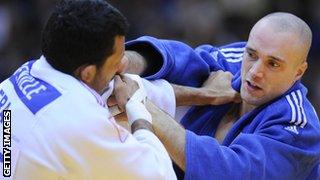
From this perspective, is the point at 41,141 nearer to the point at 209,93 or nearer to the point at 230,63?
the point at 209,93

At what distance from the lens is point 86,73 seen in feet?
8.94

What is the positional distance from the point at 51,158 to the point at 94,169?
150 mm

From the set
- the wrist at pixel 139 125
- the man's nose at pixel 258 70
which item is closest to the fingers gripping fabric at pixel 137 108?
the wrist at pixel 139 125

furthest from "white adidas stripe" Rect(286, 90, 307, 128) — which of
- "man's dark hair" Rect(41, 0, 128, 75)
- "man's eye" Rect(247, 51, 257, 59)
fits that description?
"man's dark hair" Rect(41, 0, 128, 75)

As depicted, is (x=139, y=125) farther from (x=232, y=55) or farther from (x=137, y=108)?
(x=232, y=55)

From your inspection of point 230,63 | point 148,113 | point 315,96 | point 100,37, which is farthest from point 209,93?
point 315,96

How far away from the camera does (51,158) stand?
261 cm

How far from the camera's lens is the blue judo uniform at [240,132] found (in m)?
3.09

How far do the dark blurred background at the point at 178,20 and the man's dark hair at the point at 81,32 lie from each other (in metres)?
4.63

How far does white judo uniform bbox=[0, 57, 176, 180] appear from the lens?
8.56 feet

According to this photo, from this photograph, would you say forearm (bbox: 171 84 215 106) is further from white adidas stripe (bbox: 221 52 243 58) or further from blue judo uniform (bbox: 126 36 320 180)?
white adidas stripe (bbox: 221 52 243 58)

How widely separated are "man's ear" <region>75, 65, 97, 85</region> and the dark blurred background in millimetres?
4574

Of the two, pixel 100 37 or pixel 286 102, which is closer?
pixel 100 37

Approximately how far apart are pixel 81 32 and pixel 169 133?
0.61 m
